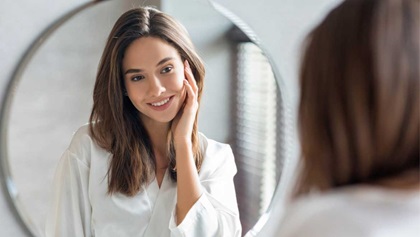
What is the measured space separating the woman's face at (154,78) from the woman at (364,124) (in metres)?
0.38

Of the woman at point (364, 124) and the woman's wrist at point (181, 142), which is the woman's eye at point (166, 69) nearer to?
the woman's wrist at point (181, 142)

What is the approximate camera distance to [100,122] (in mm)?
1068

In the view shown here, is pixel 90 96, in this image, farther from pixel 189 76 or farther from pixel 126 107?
pixel 189 76

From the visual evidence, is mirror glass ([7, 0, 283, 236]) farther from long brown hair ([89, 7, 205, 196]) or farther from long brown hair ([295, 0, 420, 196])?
long brown hair ([295, 0, 420, 196])

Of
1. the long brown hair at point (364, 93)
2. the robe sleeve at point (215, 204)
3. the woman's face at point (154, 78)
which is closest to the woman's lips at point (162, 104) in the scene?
the woman's face at point (154, 78)

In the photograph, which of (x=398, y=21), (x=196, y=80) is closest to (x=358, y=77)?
(x=398, y=21)

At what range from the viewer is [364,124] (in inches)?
27.9

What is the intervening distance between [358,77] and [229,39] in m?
0.47

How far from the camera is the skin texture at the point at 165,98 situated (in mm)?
1066

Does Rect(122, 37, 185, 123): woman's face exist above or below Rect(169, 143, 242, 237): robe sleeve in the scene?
above

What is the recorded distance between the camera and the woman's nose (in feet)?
3.52

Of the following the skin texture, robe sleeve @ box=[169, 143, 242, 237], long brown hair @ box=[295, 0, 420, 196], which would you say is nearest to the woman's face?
the skin texture

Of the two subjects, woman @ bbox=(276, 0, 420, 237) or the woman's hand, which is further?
the woman's hand

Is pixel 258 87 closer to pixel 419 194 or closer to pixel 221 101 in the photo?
pixel 221 101
